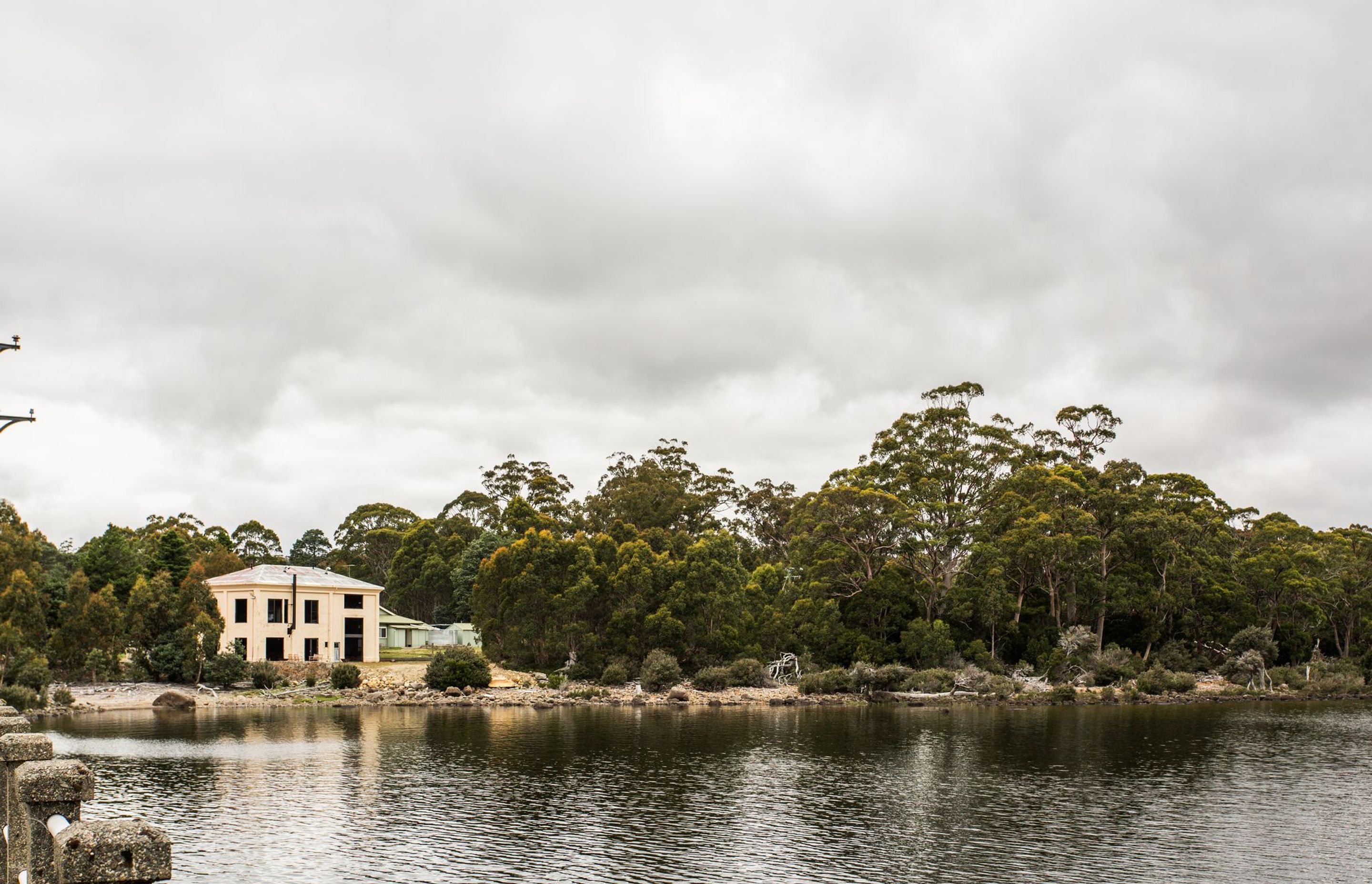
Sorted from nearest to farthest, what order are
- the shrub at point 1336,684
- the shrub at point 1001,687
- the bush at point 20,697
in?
the bush at point 20,697 → the shrub at point 1001,687 → the shrub at point 1336,684

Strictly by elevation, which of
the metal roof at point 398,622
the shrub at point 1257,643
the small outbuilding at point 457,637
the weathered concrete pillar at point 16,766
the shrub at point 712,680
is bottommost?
the shrub at point 712,680

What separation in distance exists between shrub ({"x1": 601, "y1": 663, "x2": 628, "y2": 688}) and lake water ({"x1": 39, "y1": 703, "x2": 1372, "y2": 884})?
17720mm

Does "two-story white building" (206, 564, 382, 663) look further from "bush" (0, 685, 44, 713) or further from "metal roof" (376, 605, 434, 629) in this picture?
"bush" (0, 685, 44, 713)

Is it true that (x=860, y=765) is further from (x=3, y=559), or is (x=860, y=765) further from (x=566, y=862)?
(x=3, y=559)

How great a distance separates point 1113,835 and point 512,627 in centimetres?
5522

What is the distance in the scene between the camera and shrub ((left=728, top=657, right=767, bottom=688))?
248ft

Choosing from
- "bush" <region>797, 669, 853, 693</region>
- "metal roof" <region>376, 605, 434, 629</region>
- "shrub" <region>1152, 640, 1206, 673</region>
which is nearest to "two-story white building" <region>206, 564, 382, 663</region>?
"metal roof" <region>376, 605, 434, 629</region>

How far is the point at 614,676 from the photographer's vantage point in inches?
2938

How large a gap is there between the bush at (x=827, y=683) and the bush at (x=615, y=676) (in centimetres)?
1233

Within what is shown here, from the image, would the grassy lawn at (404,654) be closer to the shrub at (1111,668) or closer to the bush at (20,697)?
the bush at (20,697)

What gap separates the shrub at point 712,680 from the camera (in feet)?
245

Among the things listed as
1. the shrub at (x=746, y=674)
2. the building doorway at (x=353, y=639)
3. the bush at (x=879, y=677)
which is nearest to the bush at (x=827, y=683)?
the bush at (x=879, y=677)

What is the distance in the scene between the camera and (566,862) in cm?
2569

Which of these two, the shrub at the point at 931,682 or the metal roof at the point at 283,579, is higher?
the metal roof at the point at 283,579
